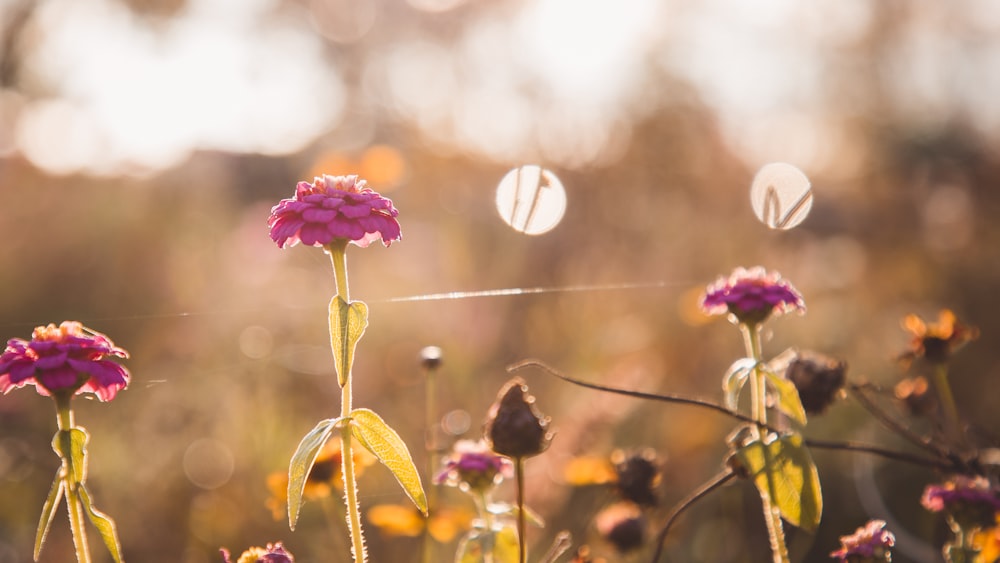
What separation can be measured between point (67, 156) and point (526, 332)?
135 inches

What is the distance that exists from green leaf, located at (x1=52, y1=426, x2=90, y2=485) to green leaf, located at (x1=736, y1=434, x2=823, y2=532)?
0.75m

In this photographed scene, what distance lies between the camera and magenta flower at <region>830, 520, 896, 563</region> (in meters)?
1.11

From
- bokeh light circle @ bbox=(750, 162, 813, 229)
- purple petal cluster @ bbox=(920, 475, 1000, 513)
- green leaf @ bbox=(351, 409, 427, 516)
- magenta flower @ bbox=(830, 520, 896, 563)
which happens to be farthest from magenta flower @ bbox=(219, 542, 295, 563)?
bokeh light circle @ bbox=(750, 162, 813, 229)

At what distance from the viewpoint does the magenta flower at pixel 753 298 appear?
3.79ft

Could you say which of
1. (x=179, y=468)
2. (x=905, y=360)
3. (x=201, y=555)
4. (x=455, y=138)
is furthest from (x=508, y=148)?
(x=905, y=360)

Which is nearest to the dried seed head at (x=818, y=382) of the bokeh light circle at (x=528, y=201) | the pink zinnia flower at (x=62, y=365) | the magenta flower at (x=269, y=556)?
the magenta flower at (x=269, y=556)

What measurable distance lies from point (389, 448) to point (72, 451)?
1.14 ft

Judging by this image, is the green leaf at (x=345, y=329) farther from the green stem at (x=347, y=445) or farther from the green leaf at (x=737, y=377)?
the green leaf at (x=737, y=377)

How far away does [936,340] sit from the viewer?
1.46 m

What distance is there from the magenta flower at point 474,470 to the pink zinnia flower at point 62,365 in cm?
48

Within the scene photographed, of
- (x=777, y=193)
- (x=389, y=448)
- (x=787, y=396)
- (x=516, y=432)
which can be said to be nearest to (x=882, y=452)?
(x=787, y=396)

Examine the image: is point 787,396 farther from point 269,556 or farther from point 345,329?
point 269,556

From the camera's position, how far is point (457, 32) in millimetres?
9148

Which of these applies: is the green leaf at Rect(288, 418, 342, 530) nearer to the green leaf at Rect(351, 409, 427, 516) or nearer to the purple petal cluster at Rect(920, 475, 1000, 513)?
→ the green leaf at Rect(351, 409, 427, 516)
